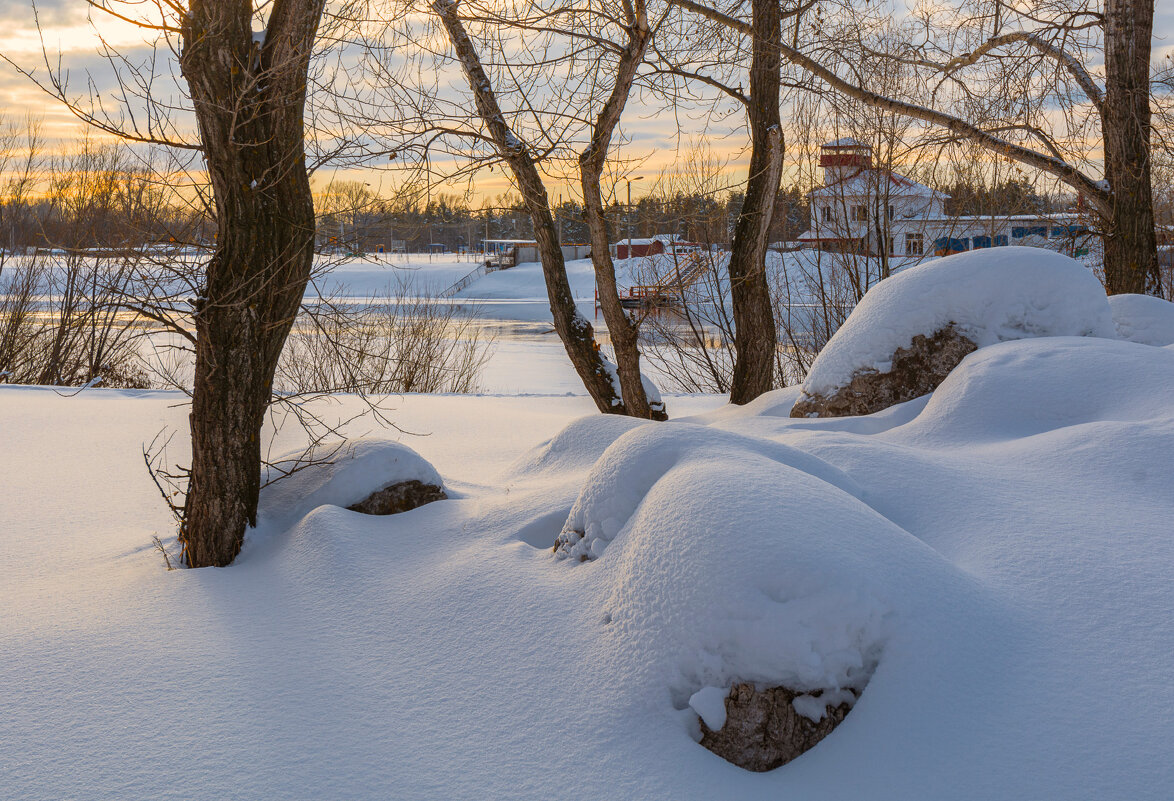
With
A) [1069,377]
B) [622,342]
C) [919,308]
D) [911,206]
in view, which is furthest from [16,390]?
[911,206]

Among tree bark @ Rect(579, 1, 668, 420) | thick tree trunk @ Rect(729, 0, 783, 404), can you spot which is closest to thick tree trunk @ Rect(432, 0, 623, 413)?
tree bark @ Rect(579, 1, 668, 420)

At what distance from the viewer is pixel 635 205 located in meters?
6.09

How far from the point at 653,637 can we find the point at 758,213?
5.19 meters

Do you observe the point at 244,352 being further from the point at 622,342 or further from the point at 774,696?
the point at 622,342

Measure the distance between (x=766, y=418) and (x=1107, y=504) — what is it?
7.74 feet

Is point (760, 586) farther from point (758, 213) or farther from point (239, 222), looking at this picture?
point (758, 213)

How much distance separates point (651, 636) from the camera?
2.01 meters

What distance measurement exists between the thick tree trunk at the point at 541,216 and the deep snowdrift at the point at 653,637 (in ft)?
10.1

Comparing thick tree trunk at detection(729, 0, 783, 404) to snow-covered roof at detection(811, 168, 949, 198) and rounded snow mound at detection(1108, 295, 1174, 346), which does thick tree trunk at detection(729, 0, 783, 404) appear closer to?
rounded snow mound at detection(1108, 295, 1174, 346)

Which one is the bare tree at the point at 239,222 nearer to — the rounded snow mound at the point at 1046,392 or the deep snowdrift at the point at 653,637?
the deep snowdrift at the point at 653,637

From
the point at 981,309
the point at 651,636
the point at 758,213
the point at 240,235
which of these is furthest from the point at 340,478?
the point at 758,213

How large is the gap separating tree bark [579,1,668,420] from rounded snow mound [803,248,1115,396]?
6.87 ft

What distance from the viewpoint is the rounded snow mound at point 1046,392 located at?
3.47 meters

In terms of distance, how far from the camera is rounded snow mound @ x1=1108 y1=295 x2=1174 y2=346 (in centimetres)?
520
